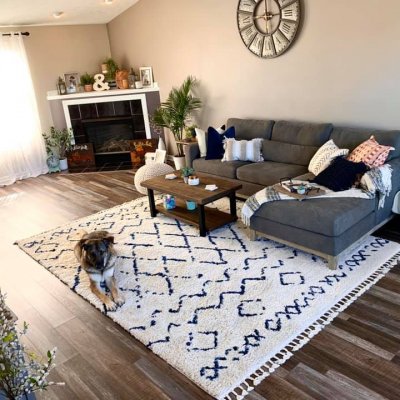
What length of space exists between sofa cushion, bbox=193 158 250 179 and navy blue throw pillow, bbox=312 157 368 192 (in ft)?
4.15

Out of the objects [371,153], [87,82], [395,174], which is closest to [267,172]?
[371,153]

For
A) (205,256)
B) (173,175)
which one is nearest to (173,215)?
(173,175)

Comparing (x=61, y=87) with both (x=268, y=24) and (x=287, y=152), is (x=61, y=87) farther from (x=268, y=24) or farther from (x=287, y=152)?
(x=287, y=152)

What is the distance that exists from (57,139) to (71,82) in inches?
40.6

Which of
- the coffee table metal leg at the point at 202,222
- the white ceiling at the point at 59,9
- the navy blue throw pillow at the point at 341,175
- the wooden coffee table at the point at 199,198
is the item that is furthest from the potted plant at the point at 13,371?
the white ceiling at the point at 59,9

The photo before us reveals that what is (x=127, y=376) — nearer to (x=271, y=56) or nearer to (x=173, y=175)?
(x=173, y=175)

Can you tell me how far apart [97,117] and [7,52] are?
1672 millimetres

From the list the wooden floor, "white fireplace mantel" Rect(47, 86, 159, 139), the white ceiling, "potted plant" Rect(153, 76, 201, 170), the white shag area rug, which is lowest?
the wooden floor

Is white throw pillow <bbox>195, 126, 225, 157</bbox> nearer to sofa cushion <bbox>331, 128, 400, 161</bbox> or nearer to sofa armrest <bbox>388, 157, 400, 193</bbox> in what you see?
sofa cushion <bbox>331, 128, 400, 161</bbox>

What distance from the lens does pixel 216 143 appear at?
500 cm

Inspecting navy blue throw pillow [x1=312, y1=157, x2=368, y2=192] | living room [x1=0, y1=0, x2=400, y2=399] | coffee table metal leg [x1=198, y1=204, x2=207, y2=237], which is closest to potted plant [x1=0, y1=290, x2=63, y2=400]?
living room [x1=0, y1=0, x2=400, y2=399]

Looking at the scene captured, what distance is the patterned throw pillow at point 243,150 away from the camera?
15.5ft

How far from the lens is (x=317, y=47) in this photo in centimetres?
437

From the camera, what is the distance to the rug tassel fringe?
6.95 ft
